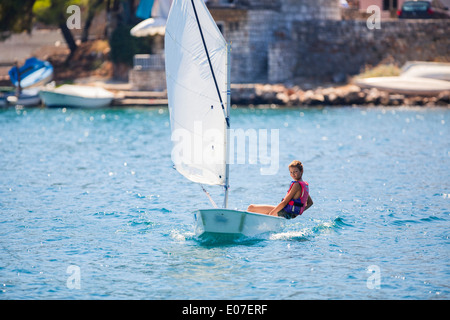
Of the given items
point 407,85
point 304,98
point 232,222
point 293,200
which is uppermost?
point 293,200

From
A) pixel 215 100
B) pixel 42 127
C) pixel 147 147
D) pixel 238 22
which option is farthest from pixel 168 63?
pixel 238 22

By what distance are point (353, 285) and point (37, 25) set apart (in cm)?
6269

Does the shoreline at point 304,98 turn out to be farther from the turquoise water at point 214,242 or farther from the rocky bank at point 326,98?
the turquoise water at point 214,242

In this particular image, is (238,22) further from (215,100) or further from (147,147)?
(215,100)

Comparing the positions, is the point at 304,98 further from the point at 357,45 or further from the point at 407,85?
the point at 407,85

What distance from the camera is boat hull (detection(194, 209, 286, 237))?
14.0 meters

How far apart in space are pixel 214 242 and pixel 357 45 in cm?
3799

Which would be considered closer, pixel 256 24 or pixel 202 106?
pixel 202 106

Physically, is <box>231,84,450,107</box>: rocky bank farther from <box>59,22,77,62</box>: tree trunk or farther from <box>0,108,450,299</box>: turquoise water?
<box>59,22,77,62</box>: tree trunk

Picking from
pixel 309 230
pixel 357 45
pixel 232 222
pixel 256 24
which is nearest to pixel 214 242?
pixel 232 222

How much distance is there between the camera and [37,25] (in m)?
69.8

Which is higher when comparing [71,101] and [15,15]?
[15,15]

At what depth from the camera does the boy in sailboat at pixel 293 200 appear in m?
14.9

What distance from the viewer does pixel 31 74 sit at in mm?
50188
